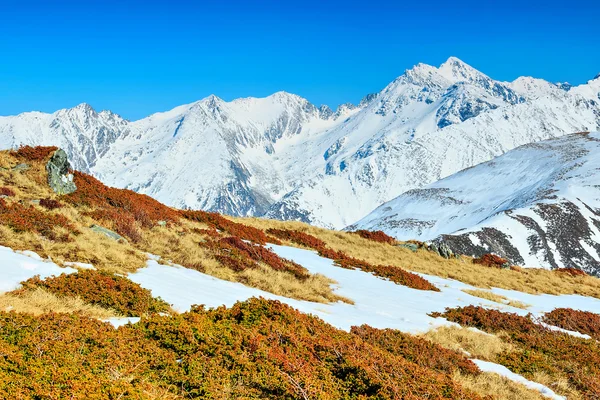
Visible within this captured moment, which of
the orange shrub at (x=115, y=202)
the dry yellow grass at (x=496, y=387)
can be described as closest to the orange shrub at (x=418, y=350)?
the dry yellow grass at (x=496, y=387)

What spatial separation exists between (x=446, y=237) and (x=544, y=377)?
60.5 metres

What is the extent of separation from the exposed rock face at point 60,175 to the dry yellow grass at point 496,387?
19.9m

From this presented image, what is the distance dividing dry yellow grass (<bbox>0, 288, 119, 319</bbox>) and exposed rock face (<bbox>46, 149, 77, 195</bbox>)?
43.0 feet

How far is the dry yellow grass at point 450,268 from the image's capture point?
28.5 meters

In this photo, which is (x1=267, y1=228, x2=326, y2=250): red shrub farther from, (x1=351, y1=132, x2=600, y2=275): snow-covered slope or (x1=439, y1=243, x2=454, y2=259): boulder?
(x1=351, y1=132, x2=600, y2=275): snow-covered slope

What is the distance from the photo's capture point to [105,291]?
10.2m

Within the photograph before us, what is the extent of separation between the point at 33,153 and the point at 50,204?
7.56 meters

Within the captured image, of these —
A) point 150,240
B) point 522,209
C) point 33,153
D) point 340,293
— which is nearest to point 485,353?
point 340,293

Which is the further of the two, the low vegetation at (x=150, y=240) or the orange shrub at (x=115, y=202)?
the orange shrub at (x=115, y=202)

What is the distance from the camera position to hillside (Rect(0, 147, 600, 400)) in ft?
20.8

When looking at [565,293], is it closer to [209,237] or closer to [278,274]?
[278,274]

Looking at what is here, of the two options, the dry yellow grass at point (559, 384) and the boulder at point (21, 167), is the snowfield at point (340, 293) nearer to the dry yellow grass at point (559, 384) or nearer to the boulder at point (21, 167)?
the dry yellow grass at point (559, 384)

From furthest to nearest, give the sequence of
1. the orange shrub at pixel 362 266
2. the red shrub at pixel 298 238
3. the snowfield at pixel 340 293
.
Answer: the red shrub at pixel 298 238, the orange shrub at pixel 362 266, the snowfield at pixel 340 293

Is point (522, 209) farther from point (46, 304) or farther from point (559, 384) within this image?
point (46, 304)
